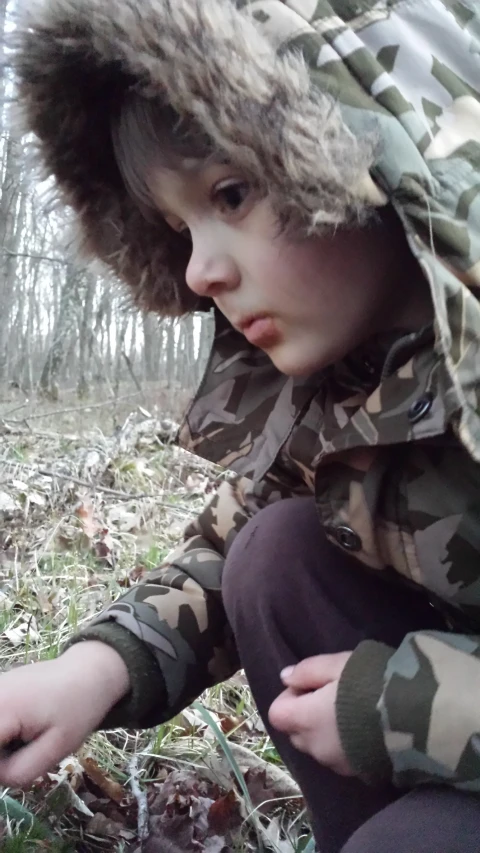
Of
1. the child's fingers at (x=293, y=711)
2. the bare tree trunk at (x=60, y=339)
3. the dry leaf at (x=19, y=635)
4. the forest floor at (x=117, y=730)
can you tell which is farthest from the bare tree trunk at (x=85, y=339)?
the child's fingers at (x=293, y=711)

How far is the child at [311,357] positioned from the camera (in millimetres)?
735

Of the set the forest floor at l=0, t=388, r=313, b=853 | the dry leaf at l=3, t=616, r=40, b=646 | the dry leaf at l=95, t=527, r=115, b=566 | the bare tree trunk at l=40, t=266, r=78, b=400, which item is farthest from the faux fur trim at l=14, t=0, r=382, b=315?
the bare tree trunk at l=40, t=266, r=78, b=400

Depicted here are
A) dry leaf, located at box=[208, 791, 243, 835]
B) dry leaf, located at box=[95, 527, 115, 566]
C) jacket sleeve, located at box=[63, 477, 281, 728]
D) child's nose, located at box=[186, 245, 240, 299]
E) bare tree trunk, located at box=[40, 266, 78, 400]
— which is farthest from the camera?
bare tree trunk, located at box=[40, 266, 78, 400]

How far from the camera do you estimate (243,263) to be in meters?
0.92

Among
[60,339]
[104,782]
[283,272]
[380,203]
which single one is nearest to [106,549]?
[104,782]

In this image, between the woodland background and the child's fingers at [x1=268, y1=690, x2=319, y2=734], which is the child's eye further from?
the child's fingers at [x1=268, y1=690, x2=319, y2=734]

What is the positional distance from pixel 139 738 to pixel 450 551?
846 mm

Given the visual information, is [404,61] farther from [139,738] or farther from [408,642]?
[139,738]

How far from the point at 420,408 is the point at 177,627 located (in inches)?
21.5

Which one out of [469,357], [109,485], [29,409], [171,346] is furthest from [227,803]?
A: [171,346]

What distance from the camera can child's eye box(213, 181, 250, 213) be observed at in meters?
0.90

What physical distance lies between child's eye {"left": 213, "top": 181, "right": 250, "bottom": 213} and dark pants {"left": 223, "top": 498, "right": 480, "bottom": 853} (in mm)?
460

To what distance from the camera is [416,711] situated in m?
0.72

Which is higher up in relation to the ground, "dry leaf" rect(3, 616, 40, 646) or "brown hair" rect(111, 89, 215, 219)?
"brown hair" rect(111, 89, 215, 219)
